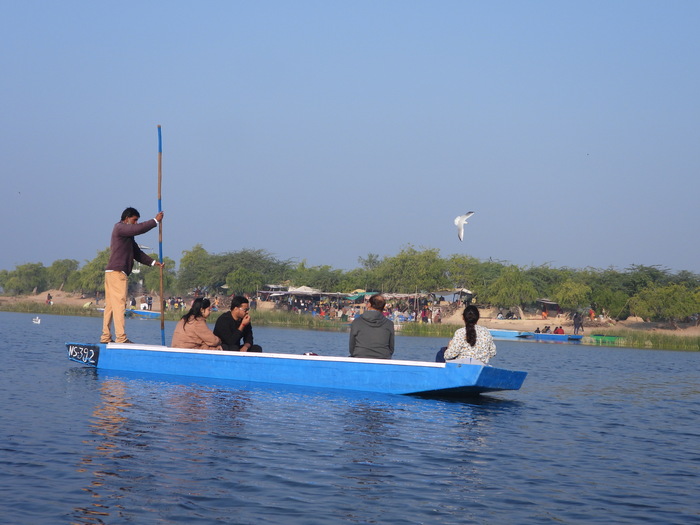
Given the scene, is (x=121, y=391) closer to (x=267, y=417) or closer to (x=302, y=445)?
(x=267, y=417)

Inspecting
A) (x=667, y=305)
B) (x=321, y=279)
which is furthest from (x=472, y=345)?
(x=321, y=279)

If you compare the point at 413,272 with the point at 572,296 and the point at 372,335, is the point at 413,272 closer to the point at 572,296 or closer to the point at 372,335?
the point at 572,296

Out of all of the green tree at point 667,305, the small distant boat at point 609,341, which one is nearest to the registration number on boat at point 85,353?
the small distant boat at point 609,341

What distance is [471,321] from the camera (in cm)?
1195

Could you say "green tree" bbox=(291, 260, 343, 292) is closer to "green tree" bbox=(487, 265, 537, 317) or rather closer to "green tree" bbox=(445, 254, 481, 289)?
"green tree" bbox=(445, 254, 481, 289)

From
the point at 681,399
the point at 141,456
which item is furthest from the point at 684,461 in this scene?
the point at 681,399

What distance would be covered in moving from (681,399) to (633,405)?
6.86 feet

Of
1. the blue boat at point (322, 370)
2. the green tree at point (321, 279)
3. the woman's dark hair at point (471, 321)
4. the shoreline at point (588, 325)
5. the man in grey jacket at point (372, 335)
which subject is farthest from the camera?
the green tree at point (321, 279)

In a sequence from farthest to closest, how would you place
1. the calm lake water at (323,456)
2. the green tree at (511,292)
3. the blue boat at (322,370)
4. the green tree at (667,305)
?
the green tree at (511,292)
the green tree at (667,305)
the blue boat at (322,370)
the calm lake water at (323,456)

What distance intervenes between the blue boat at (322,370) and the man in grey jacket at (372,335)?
0.21m

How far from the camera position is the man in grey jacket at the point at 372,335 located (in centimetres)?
1241

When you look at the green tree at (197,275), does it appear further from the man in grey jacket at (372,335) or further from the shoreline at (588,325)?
the man in grey jacket at (372,335)

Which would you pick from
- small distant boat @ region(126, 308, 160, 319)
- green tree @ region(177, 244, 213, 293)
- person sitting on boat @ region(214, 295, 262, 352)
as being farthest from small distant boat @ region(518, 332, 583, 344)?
green tree @ region(177, 244, 213, 293)

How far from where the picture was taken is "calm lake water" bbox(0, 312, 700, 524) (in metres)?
5.94
